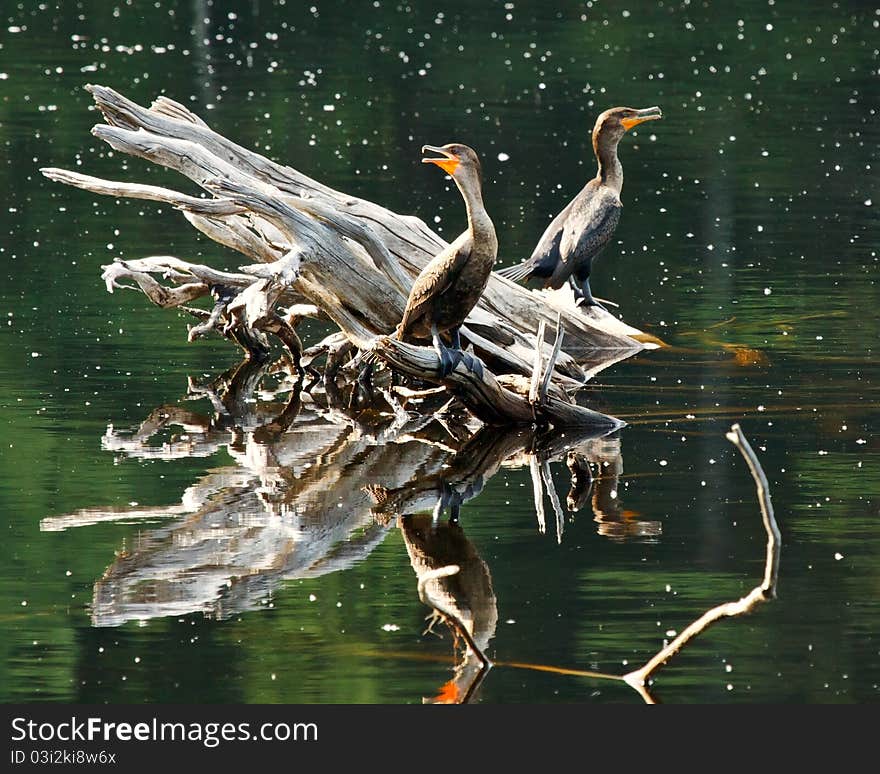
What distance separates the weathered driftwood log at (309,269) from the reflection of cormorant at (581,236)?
0.21 meters

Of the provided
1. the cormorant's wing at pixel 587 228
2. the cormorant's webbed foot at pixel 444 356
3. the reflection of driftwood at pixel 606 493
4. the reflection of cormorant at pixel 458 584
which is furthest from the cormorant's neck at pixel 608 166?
the reflection of cormorant at pixel 458 584

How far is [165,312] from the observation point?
12.5 metres

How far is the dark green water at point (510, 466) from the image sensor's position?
6168 mm

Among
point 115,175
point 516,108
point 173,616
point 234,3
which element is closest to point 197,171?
point 173,616

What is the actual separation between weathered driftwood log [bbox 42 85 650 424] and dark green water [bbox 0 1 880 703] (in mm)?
460

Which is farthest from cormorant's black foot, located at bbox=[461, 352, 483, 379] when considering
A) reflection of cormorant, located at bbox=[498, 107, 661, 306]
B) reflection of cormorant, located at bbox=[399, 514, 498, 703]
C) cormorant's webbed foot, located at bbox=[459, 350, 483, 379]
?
reflection of cormorant, located at bbox=[498, 107, 661, 306]

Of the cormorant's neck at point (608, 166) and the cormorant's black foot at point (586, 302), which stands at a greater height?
the cormorant's neck at point (608, 166)

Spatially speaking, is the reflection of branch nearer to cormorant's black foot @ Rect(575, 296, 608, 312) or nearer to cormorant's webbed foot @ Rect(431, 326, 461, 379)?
cormorant's webbed foot @ Rect(431, 326, 461, 379)

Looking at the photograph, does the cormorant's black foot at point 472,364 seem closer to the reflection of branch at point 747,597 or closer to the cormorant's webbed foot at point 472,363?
the cormorant's webbed foot at point 472,363

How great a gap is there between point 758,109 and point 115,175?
9.24 meters

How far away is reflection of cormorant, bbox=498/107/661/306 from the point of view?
11.3 metres

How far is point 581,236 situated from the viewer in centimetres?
1125

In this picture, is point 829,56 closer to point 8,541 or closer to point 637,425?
point 637,425

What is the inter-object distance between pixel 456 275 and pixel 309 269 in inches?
48.4
